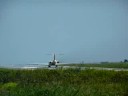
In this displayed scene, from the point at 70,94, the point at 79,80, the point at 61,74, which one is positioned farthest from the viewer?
the point at 61,74

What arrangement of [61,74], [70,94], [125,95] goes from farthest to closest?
[61,74], [125,95], [70,94]

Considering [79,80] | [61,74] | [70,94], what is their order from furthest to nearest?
[61,74], [79,80], [70,94]

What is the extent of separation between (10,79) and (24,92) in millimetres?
9980

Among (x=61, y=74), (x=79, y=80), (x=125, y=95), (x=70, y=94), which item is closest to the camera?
(x=70, y=94)

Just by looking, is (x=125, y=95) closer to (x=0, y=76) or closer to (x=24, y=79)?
(x=24, y=79)

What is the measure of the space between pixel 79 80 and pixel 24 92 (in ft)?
28.7

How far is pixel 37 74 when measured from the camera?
22422 millimetres

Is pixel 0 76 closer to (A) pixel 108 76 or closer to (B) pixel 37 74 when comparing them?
(B) pixel 37 74

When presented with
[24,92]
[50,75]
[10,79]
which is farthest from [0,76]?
[24,92]

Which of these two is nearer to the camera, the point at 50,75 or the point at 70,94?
the point at 70,94

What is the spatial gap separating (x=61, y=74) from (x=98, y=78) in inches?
92.3

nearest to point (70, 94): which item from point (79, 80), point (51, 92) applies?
point (51, 92)

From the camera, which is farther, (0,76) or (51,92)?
(0,76)

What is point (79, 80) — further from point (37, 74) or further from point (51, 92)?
point (51, 92)
